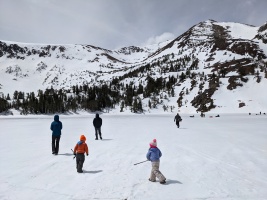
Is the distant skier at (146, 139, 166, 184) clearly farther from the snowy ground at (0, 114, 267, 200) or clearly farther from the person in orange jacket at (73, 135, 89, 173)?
the person in orange jacket at (73, 135, 89, 173)

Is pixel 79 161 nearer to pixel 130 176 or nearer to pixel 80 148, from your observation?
pixel 80 148

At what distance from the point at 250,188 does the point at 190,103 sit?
403 ft

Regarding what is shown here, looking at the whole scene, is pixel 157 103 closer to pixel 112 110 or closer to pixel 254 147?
pixel 112 110

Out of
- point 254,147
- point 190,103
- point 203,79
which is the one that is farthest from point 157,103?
point 254,147

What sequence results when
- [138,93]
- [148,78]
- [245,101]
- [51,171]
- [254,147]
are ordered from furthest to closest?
[148,78] < [138,93] < [245,101] < [254,147] < [51,171]

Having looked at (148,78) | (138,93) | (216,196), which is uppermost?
(148,78)

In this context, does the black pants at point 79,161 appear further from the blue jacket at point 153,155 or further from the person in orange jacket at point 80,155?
the blue jacket at point 153,155

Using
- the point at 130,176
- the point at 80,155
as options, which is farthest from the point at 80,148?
the point at 130,176

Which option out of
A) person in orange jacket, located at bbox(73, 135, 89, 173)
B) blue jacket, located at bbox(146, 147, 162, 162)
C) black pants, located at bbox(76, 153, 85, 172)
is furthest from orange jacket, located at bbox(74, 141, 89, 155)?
blue jacket, located at bbox(146, 147, 162, 162)

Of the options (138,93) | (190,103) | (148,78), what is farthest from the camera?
(148,78)

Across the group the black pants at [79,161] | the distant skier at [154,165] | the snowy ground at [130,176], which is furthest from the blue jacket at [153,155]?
the black pants at [79,161]

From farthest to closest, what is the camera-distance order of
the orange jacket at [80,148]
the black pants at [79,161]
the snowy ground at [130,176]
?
the orange jacket at [80,148] → the black pants at [79,161] → the snowy ground at [130,176]

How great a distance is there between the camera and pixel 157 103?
142 m

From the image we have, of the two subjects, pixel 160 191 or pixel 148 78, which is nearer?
pixel 160 191
